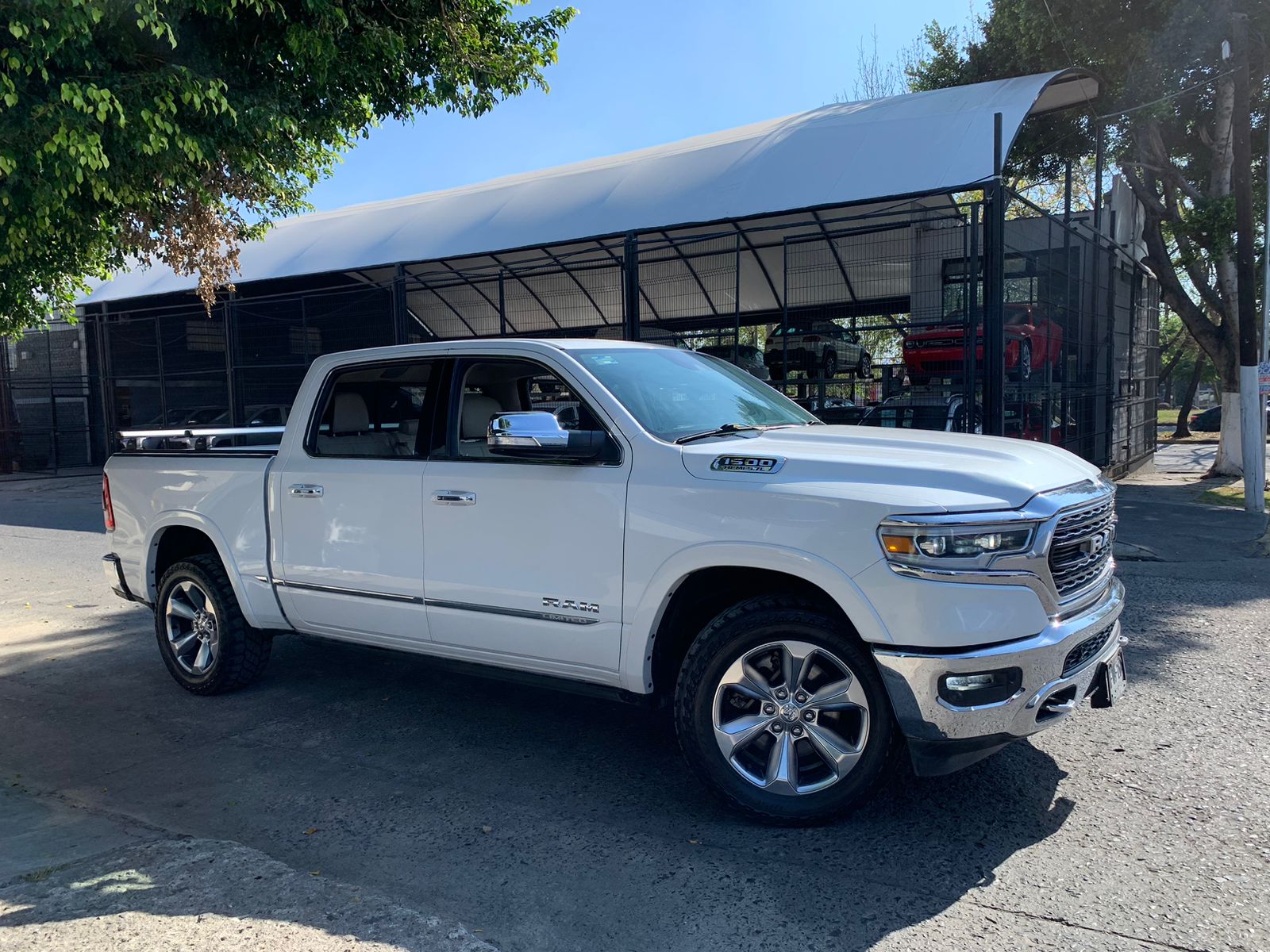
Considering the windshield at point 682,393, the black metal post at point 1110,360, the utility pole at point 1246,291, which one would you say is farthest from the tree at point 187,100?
the black metal post at point 1110,360

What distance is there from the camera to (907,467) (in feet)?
11.8

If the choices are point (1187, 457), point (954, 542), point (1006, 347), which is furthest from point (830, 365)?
point (1187, 457)

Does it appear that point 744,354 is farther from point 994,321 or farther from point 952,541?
point 952,541

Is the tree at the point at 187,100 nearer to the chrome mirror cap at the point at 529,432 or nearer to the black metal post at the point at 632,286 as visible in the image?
the chrome mirror cap at the point at 529,432

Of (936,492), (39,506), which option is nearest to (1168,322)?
(39,506)

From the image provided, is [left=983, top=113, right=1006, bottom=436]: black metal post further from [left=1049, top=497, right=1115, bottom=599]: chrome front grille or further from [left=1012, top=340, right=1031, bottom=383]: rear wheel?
[left=1049, top=497, right=1115, bottom=599]: chrome front grille

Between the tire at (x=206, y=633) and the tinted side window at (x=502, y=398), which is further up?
the tinted side window at (x=502, y=398)

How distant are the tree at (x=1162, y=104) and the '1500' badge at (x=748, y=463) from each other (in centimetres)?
1564

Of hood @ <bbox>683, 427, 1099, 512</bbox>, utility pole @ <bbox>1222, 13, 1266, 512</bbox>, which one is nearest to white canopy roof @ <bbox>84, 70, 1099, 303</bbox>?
utility pole @ <bbox>1222, 13, 1266, 512</bbox>

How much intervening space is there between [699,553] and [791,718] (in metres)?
0.73

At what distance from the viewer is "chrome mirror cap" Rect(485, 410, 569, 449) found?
13.3 ft

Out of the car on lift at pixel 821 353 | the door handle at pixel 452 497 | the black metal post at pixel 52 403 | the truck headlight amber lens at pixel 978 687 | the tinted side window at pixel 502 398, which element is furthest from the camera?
the black metal post at pixel 52 403

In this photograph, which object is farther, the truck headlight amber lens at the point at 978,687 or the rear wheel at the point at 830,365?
the rear wheel at the point at 830,365

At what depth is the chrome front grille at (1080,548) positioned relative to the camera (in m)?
3.56
